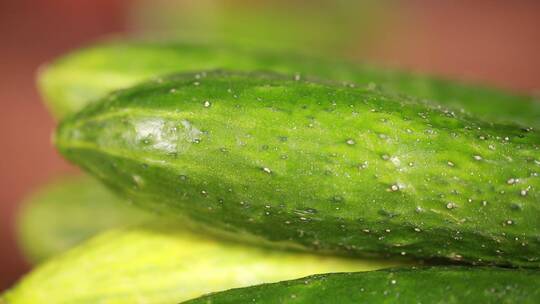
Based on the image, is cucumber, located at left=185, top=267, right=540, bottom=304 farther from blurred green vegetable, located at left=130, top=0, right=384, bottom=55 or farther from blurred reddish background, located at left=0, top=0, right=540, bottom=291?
blurred green vegetable, located at left=130, top=0, right=384, bottom=55

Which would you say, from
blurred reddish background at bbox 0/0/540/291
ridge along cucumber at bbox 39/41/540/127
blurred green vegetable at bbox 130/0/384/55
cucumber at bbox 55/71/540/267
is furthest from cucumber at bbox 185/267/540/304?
blurred green vegetable at bbox 130/0/384/55

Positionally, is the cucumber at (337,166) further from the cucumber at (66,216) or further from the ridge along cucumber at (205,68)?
the cucumber at (66,216)

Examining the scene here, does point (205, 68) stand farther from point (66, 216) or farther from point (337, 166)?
point (66, 216)

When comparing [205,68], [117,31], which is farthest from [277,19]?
[205,68]

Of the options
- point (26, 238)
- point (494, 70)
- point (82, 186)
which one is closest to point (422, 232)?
point (82, 186)

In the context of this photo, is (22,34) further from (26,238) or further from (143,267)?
(143,267)

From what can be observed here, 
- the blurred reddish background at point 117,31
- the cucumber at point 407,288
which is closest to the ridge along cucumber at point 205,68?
the cucumber at point 407,288
